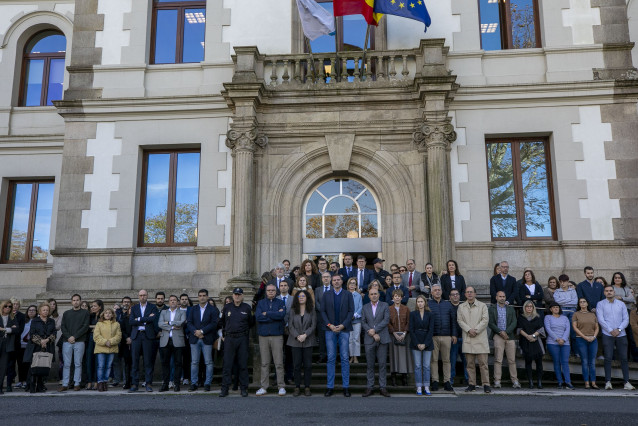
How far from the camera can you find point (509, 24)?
1480 centimetres

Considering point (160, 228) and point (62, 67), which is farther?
point (62, 67)

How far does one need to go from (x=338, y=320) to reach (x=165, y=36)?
9446 millimetres

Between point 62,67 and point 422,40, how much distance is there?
34.2ft

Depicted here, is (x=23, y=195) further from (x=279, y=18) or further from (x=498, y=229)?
(x=498, y=229)

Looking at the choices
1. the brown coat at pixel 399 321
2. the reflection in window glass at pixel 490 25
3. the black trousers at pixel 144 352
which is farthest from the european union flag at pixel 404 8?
the black trousers at pixel 144 352

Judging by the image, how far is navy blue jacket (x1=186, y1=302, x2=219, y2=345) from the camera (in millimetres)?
10547

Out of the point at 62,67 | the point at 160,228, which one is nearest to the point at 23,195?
the point at 62,67

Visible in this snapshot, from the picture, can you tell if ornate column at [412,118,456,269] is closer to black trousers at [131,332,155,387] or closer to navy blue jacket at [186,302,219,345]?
navy blue jacket at [186,302,219,345]

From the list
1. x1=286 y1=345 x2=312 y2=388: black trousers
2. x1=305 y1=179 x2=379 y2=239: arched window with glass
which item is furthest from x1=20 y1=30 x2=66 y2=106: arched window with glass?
x1=286 y1=345 x2=312 y2=388: black trousers

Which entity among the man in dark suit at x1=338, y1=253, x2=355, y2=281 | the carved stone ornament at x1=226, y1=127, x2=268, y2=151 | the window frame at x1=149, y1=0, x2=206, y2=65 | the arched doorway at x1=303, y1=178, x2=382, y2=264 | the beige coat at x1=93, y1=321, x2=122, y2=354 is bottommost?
the beige coat at x1=93, y1=321, x2=122, y2=354

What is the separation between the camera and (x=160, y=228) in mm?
14391

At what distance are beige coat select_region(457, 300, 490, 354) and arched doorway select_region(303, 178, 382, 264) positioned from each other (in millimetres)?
3744

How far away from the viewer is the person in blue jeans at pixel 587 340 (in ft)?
34.2

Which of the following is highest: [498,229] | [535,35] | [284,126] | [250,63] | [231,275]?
[535,35]
